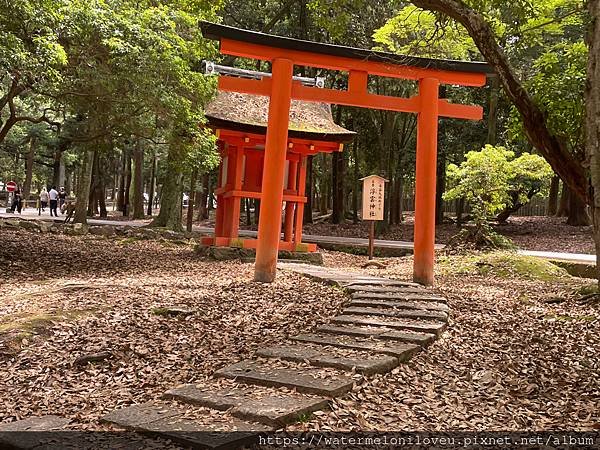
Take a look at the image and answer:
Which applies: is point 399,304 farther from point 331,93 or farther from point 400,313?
point 331,93

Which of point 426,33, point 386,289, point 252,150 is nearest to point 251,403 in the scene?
point 386,289

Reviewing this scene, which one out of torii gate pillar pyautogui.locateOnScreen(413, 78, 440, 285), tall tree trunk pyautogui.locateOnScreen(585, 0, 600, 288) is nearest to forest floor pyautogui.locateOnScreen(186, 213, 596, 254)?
torii gate pillar pyautogui.locateOnScreen(413, 78, 440, 285)

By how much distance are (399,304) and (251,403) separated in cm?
316

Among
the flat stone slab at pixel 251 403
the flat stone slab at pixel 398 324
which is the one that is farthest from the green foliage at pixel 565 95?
the flat stone slab at pixel 251 403

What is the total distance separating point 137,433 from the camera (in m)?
2.78

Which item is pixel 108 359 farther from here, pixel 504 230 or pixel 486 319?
pixel 504 230

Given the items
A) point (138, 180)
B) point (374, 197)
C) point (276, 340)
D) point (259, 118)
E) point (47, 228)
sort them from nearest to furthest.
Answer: point (276, 340)
point (259, 118)
point (374, 197)
point (47, 228)
point (138, 180)

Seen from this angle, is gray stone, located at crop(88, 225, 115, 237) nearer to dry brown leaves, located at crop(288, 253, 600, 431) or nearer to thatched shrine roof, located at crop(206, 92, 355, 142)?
thatched shrine roof, located at crop(206, 92, 355, 142)

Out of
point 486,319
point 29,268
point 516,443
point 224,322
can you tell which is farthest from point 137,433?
point 29,268

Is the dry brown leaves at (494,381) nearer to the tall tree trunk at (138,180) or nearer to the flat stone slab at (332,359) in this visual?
the flat stone slab at (332,359)

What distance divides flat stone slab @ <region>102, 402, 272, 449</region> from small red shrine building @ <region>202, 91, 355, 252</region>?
348 inches

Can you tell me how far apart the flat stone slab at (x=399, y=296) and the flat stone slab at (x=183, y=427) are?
3579 mm

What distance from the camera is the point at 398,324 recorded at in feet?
16.6

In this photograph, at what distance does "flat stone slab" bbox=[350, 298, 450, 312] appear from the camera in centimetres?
583
